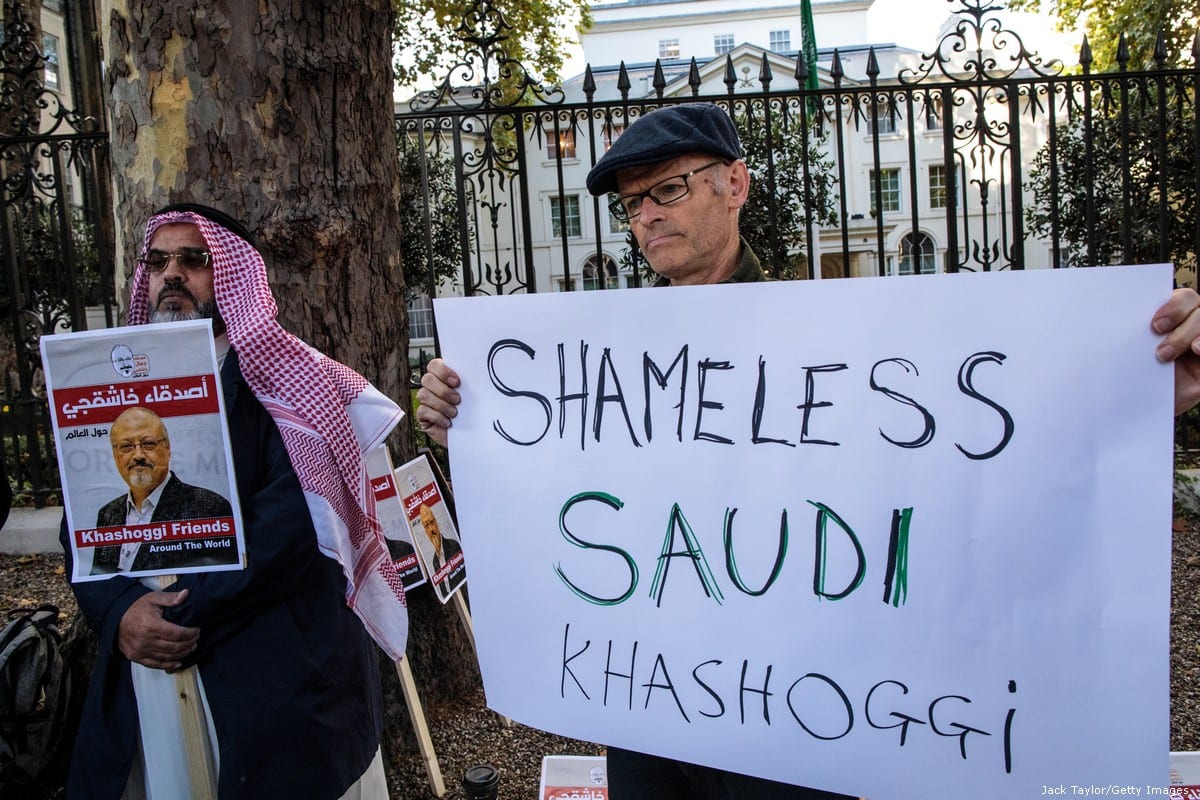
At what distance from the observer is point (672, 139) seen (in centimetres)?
169

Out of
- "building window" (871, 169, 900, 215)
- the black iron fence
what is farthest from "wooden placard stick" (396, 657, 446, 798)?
"building window" (871, 169, 900, 215)

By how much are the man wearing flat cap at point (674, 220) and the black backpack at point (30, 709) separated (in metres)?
1.91

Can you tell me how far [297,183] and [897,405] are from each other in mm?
2394

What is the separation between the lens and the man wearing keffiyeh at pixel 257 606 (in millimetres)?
1910

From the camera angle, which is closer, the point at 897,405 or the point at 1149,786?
the point at 1149,786

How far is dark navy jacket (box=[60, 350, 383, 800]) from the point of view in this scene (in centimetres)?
191

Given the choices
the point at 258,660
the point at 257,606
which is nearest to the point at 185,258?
the point at 257,606

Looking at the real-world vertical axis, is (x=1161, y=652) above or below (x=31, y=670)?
above

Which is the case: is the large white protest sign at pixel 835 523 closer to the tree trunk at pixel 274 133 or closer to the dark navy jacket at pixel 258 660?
the dark navy jacket at pixel 258 660

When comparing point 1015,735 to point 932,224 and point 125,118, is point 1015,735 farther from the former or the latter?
point 932,224

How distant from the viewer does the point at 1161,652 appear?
128 centimetres

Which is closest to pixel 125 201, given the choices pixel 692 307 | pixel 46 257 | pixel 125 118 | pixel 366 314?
pixel 125 118

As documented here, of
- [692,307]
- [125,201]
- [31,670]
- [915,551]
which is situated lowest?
[31,670]

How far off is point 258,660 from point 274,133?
192 centimetres
